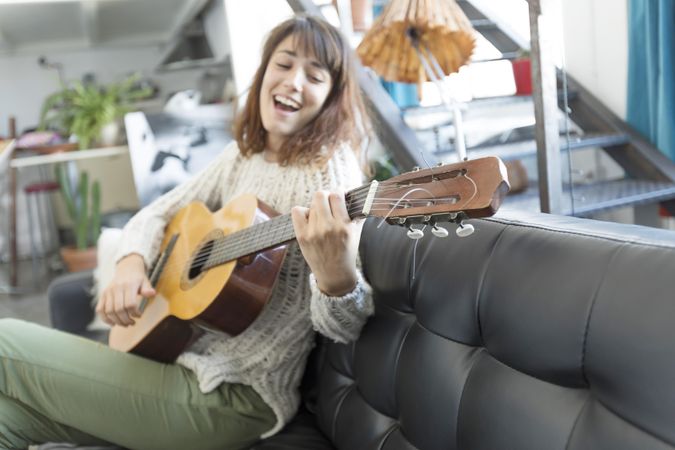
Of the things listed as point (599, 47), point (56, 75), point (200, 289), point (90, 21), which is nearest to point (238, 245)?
point (200, 289)

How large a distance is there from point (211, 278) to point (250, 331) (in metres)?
0.15

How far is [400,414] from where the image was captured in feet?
3.30

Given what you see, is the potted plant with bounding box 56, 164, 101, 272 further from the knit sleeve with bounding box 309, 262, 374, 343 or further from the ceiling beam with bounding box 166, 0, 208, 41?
the knit sleeve with bounding box 309, 262, 374, 343

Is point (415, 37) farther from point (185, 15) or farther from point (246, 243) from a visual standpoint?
point (185, 15)

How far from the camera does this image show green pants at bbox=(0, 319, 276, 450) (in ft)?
4.07

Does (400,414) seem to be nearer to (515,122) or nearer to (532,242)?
(532,242)

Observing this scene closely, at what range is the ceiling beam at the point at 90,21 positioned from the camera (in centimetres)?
536

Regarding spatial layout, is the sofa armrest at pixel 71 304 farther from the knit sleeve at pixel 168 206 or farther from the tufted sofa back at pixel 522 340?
the tufted sofa back at pixel 522 340

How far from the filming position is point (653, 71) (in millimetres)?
2281

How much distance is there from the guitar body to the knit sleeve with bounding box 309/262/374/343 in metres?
0.11

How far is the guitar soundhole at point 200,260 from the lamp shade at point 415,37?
67 centimetres

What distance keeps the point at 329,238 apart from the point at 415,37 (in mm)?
846

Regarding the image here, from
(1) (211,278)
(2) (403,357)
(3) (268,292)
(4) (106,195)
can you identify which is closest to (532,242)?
(2) (403,357)

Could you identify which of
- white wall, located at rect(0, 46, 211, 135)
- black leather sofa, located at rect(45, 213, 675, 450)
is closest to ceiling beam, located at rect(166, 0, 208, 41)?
white wall, located at rect(0, 46, 211, 135)
